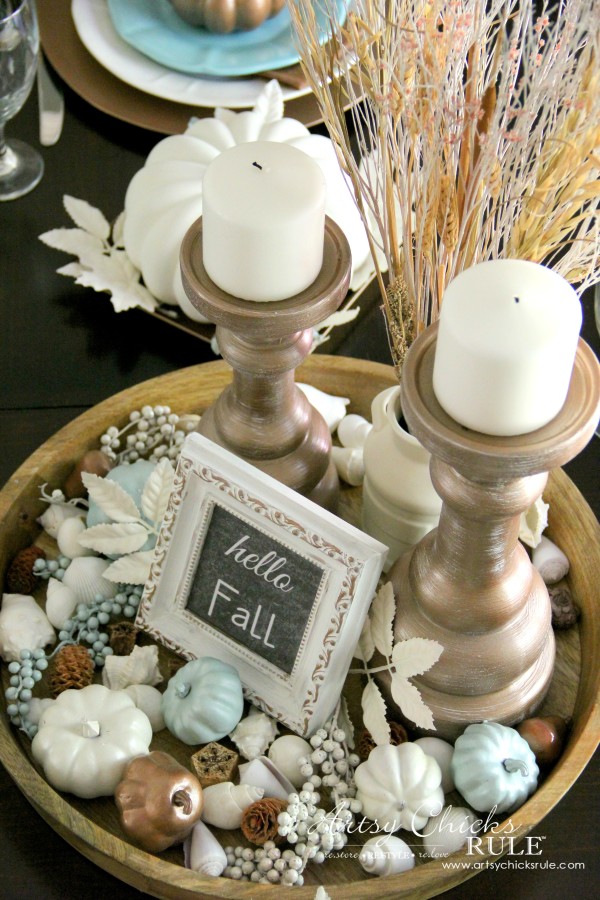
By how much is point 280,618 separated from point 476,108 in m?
0.31

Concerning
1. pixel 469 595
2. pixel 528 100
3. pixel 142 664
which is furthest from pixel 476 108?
pixel 142 664

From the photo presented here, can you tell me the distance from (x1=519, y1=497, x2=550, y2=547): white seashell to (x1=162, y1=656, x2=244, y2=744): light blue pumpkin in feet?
0.73

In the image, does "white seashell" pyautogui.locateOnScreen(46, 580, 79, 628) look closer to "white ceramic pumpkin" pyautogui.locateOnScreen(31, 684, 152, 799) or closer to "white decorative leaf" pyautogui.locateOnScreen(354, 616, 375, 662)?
"white ceramic pumpkin" pyautogui.locateOnScreen(31, 684, 152, 799)

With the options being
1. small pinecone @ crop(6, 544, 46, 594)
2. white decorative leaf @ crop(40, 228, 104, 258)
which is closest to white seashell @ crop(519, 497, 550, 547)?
small pinecone @ crop(6, 544, 46, 594)

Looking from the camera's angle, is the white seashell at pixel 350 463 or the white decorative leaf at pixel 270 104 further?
the white decorative leaf at pixel 270 104

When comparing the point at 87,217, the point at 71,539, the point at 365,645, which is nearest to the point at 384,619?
the point at 365,645

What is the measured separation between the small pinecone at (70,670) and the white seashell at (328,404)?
25 cm

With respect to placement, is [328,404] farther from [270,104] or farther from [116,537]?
[270,104]

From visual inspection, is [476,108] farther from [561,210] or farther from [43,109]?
[43,109]

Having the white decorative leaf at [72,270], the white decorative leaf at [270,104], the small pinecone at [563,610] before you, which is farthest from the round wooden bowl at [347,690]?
the white decorative leaf at [270,104]

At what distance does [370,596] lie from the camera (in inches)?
25.0

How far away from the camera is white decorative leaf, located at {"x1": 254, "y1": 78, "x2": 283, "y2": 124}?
97 centimetres

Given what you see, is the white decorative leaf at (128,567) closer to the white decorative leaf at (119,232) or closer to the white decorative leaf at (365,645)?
the white decorative leaf at (365,645)

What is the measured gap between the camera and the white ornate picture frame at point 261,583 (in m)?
0.63
